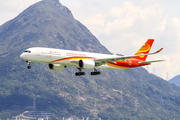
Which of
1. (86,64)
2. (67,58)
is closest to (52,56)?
(67,58)

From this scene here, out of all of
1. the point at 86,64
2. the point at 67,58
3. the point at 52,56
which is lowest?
the point at 86,64

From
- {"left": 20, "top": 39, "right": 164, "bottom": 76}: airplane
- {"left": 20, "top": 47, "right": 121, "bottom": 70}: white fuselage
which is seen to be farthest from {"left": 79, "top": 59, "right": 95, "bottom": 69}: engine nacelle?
{"left": 20, "top": 47, "right": 121, "bottom": 70}: white fuselage

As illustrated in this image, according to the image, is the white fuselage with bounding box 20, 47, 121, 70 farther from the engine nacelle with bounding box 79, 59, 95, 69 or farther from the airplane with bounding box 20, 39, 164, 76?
the engine nacelle with bounding box 79, 59, 95, 69

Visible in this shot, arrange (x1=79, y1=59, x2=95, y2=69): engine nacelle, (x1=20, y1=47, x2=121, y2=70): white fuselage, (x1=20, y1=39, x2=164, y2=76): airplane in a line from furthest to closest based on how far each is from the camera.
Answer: (x1=79, y1=59, x2=95, y2=69): engine nacelle < (x1=20, y1=39, x2=164, y2=76): airplane < (x1=20, y1=47, x2=121, y2=70): white fuselage

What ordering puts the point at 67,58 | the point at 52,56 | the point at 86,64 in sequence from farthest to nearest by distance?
1. the point at 86,64
2. the point at 67,58
3. the point at 52,56

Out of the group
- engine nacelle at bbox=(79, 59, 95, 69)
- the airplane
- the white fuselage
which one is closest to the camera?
the white fuselage

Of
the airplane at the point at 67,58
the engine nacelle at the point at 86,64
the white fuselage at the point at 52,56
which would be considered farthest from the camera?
the engine nacelle at the point at 86,64

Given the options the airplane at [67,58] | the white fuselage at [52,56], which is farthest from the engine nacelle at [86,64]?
the white fuselage at [52,56]

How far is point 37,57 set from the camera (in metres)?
75.7

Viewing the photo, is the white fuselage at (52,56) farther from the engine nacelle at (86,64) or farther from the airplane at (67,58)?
the engine nacelle at (86,64)

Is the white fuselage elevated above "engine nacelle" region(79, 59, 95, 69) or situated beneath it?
elevated above

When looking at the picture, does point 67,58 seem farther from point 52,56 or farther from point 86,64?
point 86,64

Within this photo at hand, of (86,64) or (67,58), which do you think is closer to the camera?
(67,58)

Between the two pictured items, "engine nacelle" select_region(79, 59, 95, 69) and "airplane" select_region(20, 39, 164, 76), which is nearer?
"airplane" select_region(20, 39, 164, 76)
